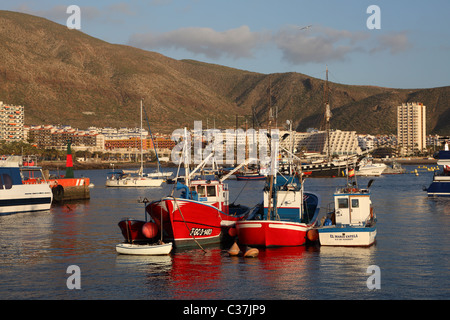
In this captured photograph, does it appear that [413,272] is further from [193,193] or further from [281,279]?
[193,193]

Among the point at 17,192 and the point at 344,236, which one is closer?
the point at 344,236

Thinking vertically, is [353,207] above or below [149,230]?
above

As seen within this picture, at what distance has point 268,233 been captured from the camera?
42500 mm

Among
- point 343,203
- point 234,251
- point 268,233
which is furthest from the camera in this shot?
point 343,203

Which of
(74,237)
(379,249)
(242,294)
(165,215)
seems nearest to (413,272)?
(379,249)

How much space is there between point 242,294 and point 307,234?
14.4 metres

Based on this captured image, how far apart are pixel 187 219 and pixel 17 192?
33.2 m

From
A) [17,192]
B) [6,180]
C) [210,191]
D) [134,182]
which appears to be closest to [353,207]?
[210,191]

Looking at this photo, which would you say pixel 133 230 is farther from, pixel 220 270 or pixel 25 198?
pixel 25 198

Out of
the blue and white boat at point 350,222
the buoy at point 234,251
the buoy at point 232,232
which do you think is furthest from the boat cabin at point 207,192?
the blue and white boat at point 350,222

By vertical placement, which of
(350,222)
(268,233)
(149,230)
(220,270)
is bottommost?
(220,270)

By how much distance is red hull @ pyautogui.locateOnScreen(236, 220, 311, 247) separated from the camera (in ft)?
140

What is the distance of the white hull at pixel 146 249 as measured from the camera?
40719 mm

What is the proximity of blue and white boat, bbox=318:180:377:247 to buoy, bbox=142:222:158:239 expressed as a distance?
11908 mm
